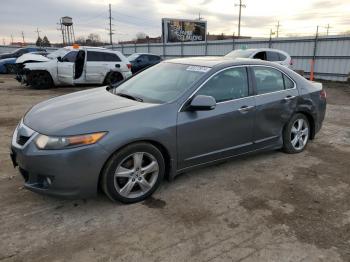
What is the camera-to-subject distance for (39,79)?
42.3ft

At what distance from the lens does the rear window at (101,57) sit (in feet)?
42.7

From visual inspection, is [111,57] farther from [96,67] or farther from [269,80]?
[269,80]

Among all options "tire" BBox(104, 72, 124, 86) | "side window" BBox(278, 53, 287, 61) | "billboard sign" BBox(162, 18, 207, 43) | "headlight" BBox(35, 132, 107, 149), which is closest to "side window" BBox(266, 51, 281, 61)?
"side window" BBox(278, 53, 287, 61)

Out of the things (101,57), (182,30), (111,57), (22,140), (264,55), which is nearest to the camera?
(22,140)

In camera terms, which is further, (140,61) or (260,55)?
(140,61)

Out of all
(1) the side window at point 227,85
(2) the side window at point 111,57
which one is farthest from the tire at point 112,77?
(1) the side window at point 227,85

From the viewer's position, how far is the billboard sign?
36594 mm

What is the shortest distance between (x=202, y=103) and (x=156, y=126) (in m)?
0.60

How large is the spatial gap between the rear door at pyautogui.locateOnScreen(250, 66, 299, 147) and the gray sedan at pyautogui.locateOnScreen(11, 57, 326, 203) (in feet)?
0.05

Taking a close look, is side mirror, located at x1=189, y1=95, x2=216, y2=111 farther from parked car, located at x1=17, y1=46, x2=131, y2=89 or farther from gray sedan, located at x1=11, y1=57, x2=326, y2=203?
parked car, located at x1=17, y1=46, x2=131, y2=89

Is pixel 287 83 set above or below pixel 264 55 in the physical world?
below

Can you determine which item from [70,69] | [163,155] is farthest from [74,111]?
[70,69]

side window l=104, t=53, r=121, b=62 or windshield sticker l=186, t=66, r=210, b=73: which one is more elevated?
windshield sticker l=186, t=66, r=210, b=73

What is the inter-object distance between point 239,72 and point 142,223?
2396mm
